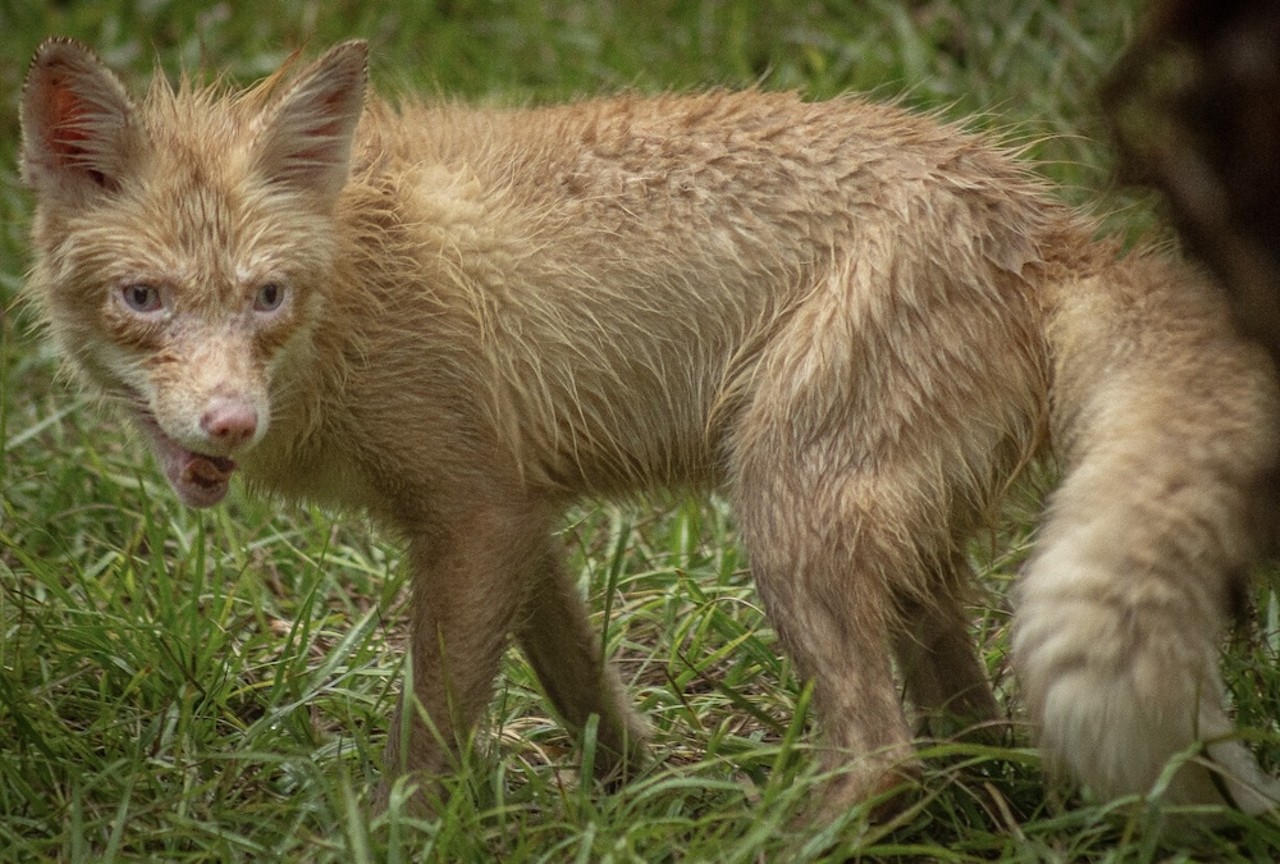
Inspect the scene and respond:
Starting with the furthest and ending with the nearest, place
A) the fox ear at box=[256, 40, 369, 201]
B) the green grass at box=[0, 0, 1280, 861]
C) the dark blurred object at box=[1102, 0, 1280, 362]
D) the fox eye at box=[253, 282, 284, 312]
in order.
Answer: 1. the fox ear at box=[256, 40, 369, 201]
2. the fox eye at box=[253, 282, 284, 312]
3. the green grass at box=[0, 0, 1280, 861]
4. the dark blurred object at box=[1102, 0, 1280, 362]

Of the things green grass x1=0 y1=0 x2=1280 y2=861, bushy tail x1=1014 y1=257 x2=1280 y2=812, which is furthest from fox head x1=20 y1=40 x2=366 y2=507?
bushy tail x1=1014 y1=257 x2=1280 y2=812

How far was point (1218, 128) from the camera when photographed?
301 cm

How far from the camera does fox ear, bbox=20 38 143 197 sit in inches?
142

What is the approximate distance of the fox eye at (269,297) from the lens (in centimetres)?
366

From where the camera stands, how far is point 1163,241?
12.2 ft

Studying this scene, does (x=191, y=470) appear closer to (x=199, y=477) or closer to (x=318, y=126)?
(x=199, y=477)

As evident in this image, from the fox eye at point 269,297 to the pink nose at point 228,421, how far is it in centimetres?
30

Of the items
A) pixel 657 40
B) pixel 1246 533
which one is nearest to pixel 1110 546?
Result: pixel 1246 533

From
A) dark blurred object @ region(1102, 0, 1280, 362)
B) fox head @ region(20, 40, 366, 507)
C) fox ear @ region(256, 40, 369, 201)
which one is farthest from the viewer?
fox ear @ region(256, 40, 369, 201)

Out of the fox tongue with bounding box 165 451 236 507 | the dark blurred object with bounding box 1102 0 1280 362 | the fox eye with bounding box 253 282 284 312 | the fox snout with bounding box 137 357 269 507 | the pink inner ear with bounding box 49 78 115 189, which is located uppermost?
the dark blurred object with bounding box 1102 0 1280 362

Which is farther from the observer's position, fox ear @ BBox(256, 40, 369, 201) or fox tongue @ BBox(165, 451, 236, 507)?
fox ear @ BBox(256, 40, 369, 201)

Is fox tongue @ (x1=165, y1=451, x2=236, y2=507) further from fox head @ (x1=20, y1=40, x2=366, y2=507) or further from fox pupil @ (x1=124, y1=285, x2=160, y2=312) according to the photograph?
fox pupil @ (x1=124, y1=285, x2=160, y2=312)

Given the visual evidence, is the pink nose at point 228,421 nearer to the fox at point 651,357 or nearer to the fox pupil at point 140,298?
the fox at point 651,357

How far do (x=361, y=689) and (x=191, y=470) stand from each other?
0.99 meters
